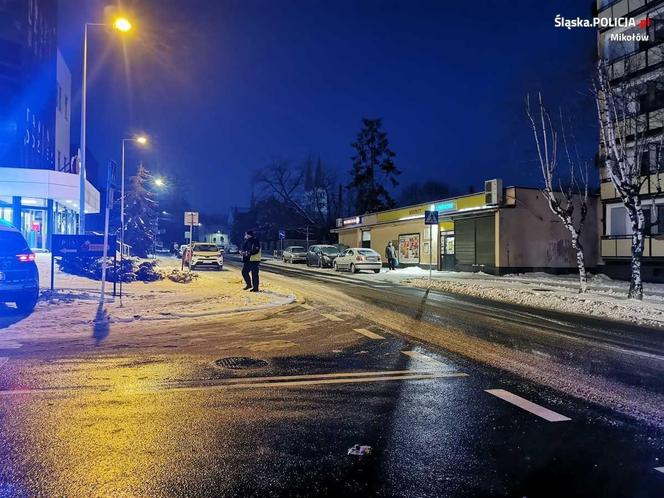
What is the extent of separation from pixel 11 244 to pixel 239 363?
6.79 meters

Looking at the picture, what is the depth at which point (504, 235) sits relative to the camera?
86.8ft

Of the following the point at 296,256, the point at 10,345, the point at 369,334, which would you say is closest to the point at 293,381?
the point at 369,334

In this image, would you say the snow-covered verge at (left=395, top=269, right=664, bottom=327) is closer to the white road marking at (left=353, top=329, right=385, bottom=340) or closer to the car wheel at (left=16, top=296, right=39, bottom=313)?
the white road marking at (left=353, top=329, right=385, bottom=340)

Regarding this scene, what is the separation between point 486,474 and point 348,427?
1.35 metres

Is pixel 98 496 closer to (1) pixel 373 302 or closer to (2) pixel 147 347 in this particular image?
(2) pixel 147 347

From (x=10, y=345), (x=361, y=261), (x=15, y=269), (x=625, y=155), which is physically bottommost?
(x=10, y=345)

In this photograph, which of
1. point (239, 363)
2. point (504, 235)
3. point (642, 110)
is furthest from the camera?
point (504, 235)

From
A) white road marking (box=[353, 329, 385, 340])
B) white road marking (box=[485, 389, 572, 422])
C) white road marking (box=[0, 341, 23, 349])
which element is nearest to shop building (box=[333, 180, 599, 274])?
white road marking (box=[353, 329, 385, 340])

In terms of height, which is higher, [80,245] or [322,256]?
[80,245]

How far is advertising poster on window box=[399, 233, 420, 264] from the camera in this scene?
33.9 m

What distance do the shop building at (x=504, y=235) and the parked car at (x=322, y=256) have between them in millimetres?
6799

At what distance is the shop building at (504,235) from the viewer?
26.5 meters

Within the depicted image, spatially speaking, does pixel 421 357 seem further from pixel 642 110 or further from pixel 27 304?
pixel 642 110

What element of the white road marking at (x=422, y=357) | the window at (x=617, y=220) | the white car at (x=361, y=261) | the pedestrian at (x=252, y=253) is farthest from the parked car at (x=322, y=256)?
the white road marking at (x=422, y=357)
